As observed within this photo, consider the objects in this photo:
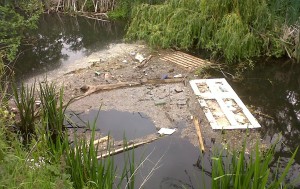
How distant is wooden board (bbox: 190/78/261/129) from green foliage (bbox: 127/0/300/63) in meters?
0.99

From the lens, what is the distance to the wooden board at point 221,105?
442 cm

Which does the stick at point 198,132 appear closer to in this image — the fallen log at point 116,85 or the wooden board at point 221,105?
the wooden board at point 221,105

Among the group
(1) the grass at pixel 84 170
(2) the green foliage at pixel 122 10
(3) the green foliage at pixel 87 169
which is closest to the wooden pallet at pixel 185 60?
(2) the green foliage at pixel 122 10

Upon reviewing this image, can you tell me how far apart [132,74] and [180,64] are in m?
0.95

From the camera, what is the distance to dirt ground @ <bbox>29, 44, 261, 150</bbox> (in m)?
4.29

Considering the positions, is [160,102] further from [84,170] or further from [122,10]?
[122,10]

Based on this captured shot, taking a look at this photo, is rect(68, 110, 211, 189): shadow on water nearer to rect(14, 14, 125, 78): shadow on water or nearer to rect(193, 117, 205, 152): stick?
rect(193, 117, 205, 152): stick

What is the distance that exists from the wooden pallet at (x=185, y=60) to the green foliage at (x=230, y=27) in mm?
271

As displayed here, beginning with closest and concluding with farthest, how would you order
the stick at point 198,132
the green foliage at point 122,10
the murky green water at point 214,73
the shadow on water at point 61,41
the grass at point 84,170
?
1. the grass at point 84,170
2. the stick at point 198,132
3. the murky green water at point 214,73
4. the shadow on water at point 61,41
5. the green foliage at point 122,10

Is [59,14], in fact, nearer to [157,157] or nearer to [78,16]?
[78,16]

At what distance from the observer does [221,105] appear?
15.9 ft

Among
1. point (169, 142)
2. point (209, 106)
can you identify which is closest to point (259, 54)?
point (209, 106)

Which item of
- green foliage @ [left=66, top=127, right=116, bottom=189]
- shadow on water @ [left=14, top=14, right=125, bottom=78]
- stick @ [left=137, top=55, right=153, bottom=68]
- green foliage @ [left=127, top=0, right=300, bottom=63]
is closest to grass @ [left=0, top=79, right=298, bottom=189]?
green foliage @ [left=66, top=127, right=116, bottom=189]

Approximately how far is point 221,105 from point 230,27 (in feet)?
6.22
